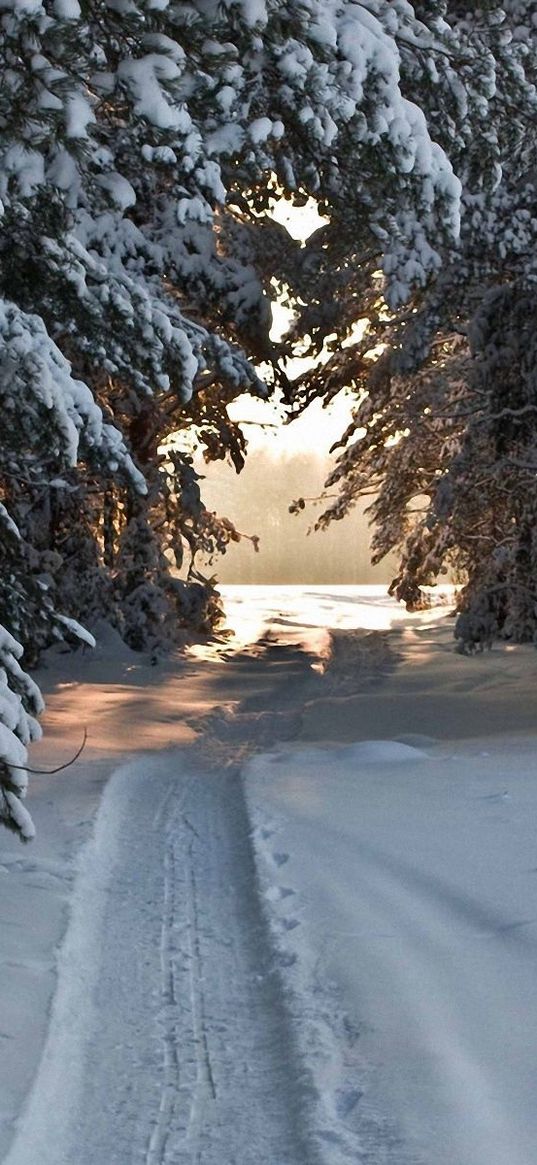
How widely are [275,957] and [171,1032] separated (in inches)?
32.5

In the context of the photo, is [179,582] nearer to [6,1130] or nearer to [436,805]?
[436,805]

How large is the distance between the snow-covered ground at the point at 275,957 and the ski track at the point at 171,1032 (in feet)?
0.04

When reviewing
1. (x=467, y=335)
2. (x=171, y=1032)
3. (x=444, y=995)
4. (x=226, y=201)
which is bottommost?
(x=171, y=1032)

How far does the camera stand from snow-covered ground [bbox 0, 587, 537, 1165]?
3.76 m

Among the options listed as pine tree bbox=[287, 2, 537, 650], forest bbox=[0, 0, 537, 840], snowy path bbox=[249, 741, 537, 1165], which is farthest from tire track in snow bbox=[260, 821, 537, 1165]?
pine tree bbox=[287, 2, 537, 650]

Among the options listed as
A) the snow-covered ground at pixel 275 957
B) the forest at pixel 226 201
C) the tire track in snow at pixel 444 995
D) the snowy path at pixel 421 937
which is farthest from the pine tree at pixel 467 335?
the tire track in snow at pixel 444 995

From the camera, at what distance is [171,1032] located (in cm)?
459

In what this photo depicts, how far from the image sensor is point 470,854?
6719mm

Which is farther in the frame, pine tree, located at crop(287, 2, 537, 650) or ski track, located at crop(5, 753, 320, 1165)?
pine tree, located at crop(287, 2, 537, 650)

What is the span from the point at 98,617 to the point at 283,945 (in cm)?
1517

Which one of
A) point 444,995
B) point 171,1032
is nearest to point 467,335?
point 444,995

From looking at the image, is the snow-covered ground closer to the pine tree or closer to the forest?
the forest

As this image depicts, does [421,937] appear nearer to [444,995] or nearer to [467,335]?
[444,995]

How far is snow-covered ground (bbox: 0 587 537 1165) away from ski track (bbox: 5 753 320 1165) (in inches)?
0.5
